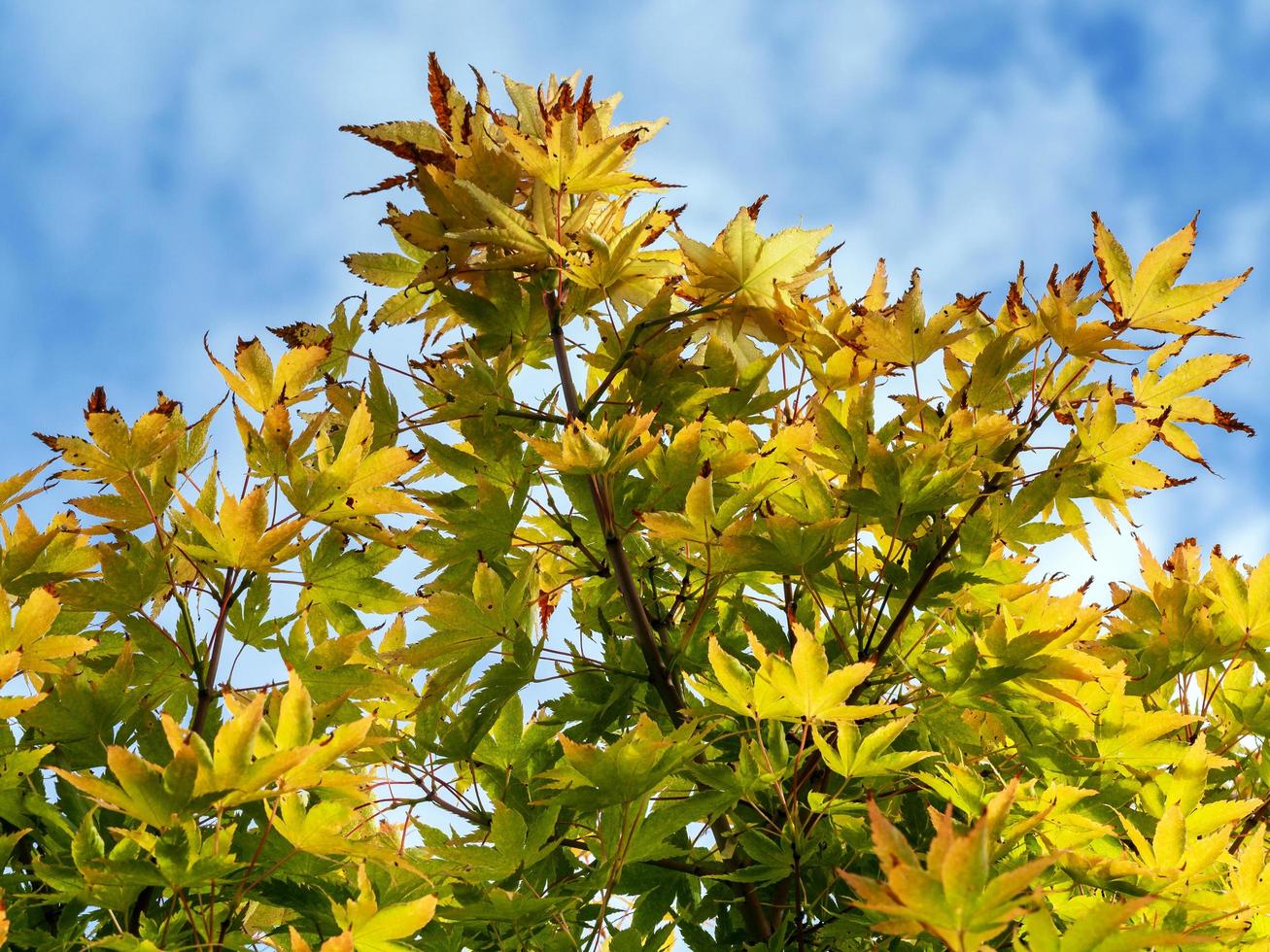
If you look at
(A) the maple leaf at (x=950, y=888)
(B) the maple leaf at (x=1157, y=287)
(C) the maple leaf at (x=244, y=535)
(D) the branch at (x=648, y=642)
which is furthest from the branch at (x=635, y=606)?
(B) the maple leaf at (x=1157, y=287)

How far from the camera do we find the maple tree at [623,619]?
4.92ft

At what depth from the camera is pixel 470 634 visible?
163 cm

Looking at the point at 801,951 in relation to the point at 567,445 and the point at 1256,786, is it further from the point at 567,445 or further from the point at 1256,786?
the point at 1256,786

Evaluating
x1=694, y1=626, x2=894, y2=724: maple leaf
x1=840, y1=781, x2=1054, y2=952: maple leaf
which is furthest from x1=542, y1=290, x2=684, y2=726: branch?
x1=840, y1=781, x2=1054, y2=952: maple leaf

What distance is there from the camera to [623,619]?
6.85 ft

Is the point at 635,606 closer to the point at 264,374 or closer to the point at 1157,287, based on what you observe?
the point at 264,374

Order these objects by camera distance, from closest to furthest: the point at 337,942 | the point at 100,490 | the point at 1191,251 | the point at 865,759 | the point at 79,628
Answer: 1. the point at 337,942
2. the point at 865,759
3. the point at 100,490
4. the point at 1191,251
5. the point at 79,628

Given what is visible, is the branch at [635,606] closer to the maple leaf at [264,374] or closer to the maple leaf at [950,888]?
the maple leaf at [264,374]

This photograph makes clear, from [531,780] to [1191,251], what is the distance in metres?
1.52

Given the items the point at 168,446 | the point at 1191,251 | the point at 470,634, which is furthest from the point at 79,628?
the point at 1191,251

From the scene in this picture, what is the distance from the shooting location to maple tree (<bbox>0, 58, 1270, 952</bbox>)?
1.50 m

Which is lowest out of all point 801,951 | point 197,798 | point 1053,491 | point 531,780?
point 801,951

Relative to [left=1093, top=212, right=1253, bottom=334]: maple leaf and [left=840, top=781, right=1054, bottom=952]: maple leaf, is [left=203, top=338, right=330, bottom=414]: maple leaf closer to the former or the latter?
[left=840, top=781, right=1054, bottom=952]: maple leaf

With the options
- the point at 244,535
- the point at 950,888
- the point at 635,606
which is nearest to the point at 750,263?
the point at 635,606
